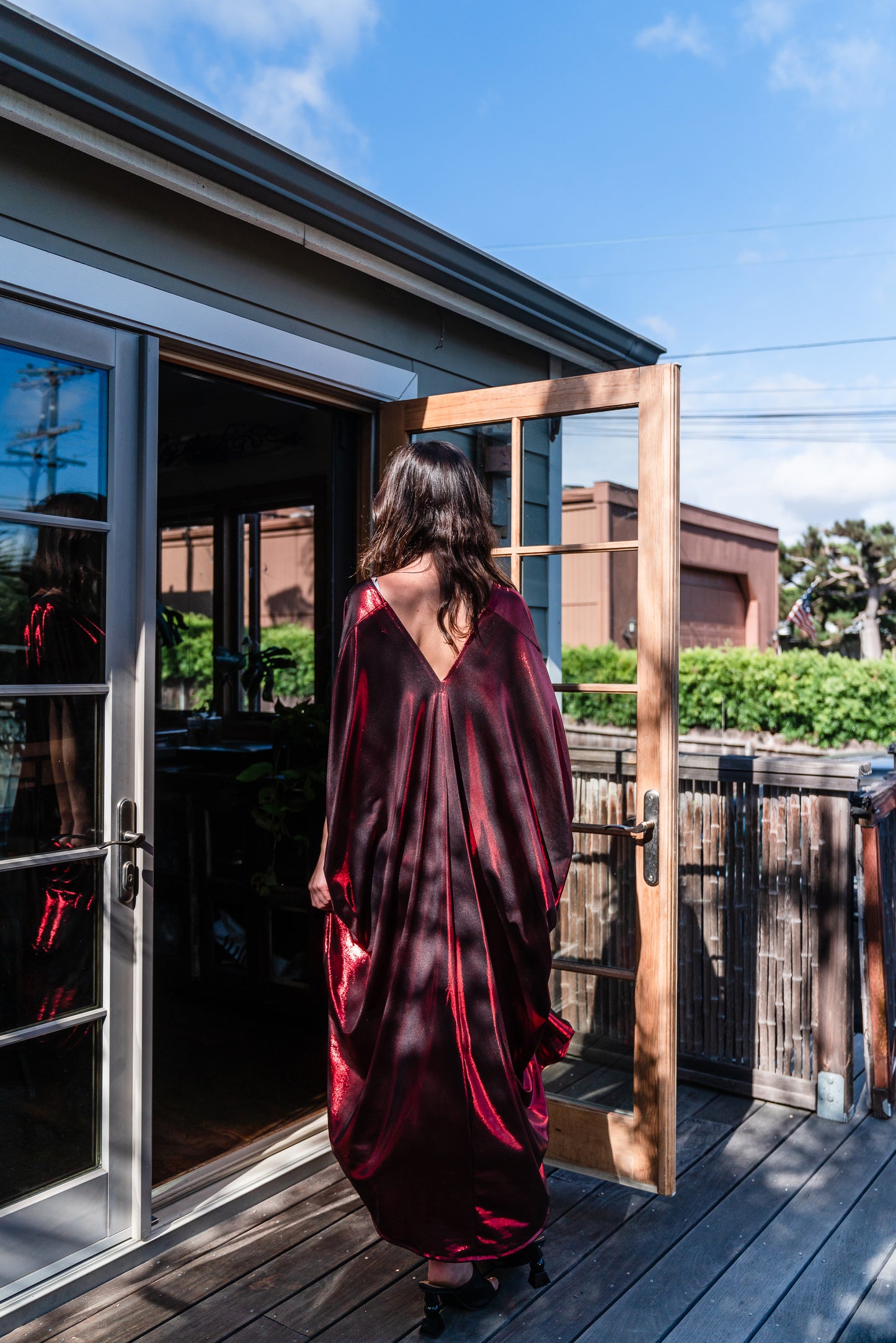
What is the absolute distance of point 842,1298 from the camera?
2.08m

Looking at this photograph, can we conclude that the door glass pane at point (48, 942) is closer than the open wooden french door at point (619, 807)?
Yes

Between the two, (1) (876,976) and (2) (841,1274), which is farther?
(1) (876,976)

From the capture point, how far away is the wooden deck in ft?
6.50

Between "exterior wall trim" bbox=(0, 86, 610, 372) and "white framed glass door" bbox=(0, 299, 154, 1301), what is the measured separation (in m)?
0.33

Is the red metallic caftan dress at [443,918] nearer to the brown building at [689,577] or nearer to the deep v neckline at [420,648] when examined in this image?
the deep v neckline at [420,648]

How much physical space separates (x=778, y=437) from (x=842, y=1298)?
136ft

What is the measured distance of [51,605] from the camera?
83.6 inches

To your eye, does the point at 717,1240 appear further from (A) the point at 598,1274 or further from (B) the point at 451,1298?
(B) the point at 451,1298

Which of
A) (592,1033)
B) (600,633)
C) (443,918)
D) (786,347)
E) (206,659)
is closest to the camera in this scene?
(443,918)

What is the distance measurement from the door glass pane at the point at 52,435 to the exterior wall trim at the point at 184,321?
132 millimetres

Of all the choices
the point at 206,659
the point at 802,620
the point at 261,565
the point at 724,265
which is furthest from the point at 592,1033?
the point at 724,265

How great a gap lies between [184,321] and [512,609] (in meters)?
1.03

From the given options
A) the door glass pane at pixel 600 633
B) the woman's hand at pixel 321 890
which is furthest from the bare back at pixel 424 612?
the door glass pane at pixel 600 633

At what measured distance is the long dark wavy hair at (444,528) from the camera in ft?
6.61
